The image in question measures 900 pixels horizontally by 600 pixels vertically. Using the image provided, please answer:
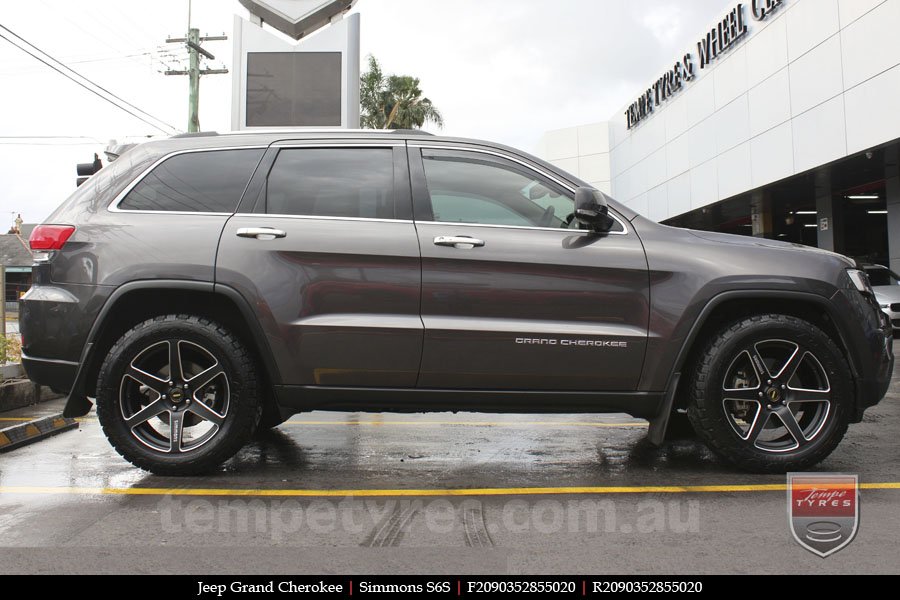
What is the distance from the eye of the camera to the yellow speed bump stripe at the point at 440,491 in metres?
3.75

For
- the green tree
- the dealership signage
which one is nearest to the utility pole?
the green tree

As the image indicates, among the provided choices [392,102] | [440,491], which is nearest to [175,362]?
[440,491]

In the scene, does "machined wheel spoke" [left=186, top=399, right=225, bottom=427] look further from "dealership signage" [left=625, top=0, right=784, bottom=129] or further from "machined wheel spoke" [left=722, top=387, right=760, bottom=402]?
"dealership signage" [left=625, top=0, right=784, bottom=129]

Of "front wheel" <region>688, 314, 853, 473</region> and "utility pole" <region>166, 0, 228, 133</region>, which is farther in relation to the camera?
"utility pole" <region>166, 0, 228, 133</region>

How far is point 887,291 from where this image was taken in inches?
575

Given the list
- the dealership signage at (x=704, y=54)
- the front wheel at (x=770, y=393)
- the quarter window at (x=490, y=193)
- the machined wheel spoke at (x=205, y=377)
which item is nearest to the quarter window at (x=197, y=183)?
the machined wheel spoke at (x=205, y=377)

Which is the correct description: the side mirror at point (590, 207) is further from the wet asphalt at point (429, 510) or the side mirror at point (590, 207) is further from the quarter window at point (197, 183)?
the quarter window at point (197, 183)

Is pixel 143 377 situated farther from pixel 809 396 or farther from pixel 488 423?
pixel 809 396

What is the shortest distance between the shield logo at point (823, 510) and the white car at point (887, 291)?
11.8 metres

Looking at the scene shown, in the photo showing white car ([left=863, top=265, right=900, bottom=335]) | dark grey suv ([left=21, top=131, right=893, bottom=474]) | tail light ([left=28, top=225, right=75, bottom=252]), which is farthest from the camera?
white car ([left=863, top=265, right=900, bottom=335])

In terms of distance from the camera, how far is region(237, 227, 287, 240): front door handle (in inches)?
156

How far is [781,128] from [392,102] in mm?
22575

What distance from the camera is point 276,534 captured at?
10.3 ft

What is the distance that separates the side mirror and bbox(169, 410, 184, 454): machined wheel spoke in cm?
242
